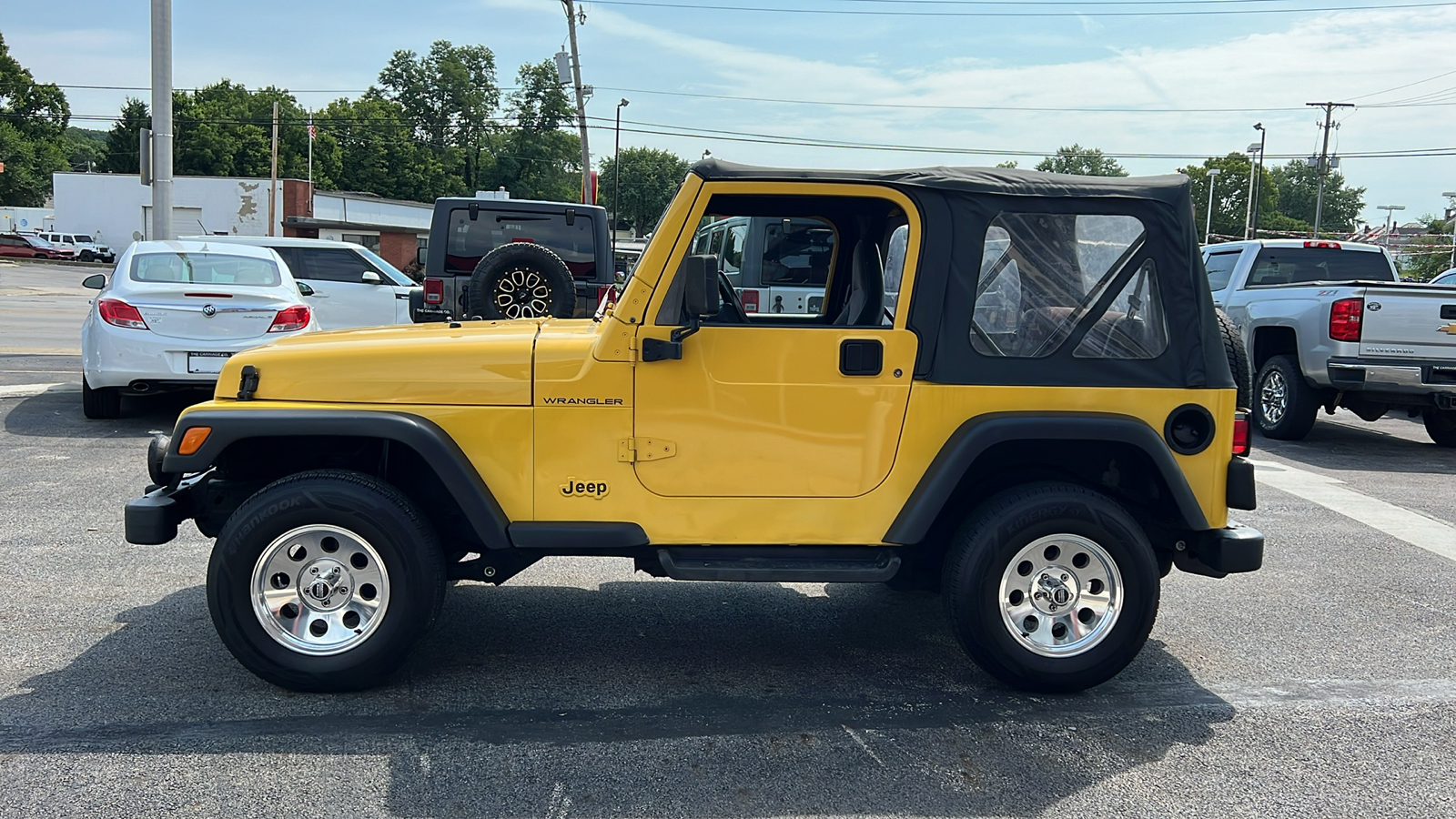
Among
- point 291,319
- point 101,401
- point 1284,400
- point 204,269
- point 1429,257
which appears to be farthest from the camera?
point 1429,257

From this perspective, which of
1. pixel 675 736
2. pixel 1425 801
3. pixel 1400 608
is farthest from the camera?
pixel 1400 608

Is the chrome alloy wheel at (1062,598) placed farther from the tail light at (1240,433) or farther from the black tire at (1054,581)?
the tail light at (1240,433)

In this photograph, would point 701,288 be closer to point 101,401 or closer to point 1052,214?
point 1052,214

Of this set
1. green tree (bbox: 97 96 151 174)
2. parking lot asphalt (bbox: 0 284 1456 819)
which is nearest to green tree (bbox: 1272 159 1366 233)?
green tree (bbox: 97 96 151 174)

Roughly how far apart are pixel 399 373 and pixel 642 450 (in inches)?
36.0

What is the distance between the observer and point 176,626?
475 cm

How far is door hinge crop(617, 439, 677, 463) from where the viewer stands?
4.08m

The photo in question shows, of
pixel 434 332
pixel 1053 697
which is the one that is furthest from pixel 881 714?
pixel 434 332

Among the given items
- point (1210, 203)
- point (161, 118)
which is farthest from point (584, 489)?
point (1210, 203)

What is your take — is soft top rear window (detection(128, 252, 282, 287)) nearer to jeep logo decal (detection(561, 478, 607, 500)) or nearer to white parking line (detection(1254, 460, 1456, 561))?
jeep logo decal (detection(561, 478, 607, 500))

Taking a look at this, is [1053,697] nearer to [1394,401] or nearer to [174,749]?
[174,749]

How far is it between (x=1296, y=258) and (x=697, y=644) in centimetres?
1032

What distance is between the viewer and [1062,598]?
4.19 metres

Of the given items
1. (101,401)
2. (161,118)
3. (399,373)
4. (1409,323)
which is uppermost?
(161,118)
